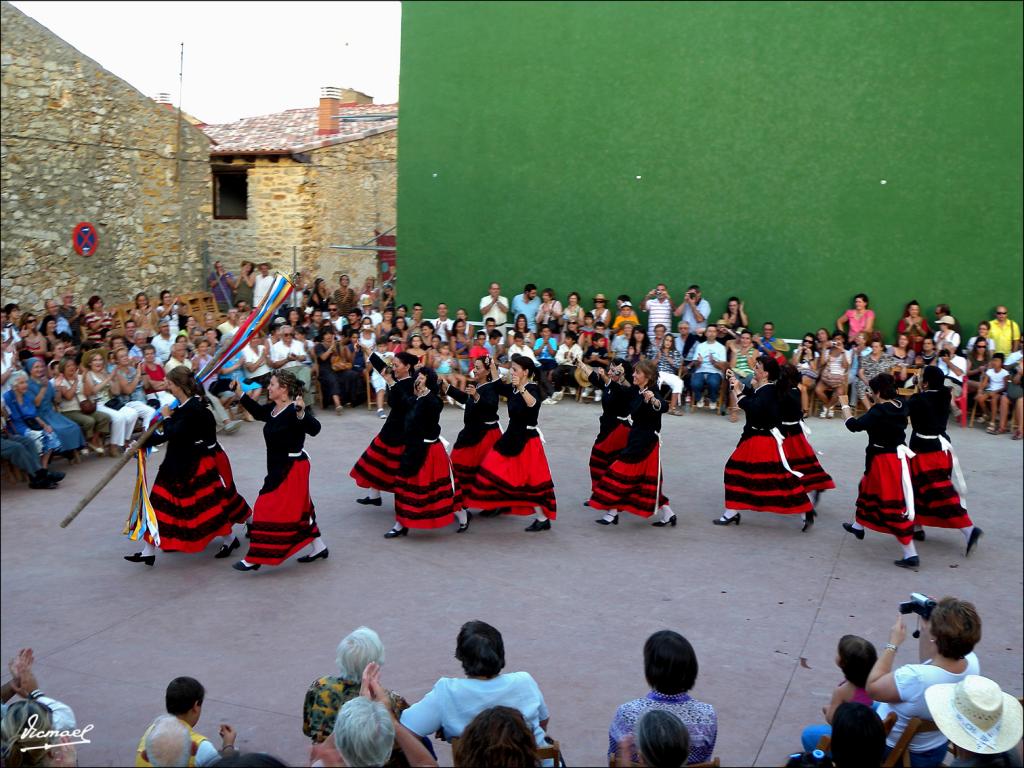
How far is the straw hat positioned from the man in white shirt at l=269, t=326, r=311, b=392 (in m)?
5.74

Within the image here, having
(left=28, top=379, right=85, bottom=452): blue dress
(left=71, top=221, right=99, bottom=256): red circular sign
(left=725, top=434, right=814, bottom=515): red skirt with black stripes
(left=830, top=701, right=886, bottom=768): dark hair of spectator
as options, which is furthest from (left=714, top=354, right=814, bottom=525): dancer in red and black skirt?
(left=71, top=221, right=99, bottom=256): red circular sign

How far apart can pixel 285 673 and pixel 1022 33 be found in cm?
517

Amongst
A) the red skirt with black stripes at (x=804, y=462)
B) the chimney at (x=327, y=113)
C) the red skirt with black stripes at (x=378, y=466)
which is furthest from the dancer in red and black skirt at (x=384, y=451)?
the chimney at (x=327, y=113)

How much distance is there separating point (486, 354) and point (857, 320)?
6.90 feet

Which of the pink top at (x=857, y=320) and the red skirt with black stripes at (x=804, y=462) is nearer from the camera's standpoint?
the pink top at (x=857, y=320)

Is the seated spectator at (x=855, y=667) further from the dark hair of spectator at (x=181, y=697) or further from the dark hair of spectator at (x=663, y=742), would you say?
the dark hair of spectator at (x=181, y=697)

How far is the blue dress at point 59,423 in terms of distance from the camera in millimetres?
7152

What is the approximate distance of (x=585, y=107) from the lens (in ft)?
17.7

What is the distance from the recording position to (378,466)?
660cm

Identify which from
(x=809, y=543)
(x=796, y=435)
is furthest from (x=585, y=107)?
(x=809, y=543)

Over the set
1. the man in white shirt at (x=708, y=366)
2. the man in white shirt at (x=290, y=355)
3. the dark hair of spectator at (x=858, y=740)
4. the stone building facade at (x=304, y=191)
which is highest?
the stone building facade at (x=304, y=191)

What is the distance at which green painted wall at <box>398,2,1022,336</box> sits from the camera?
5270 millimetres

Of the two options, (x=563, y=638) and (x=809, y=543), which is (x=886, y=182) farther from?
(x=563, y=638)

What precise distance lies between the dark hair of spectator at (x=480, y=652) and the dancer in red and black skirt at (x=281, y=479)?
9.26ft
